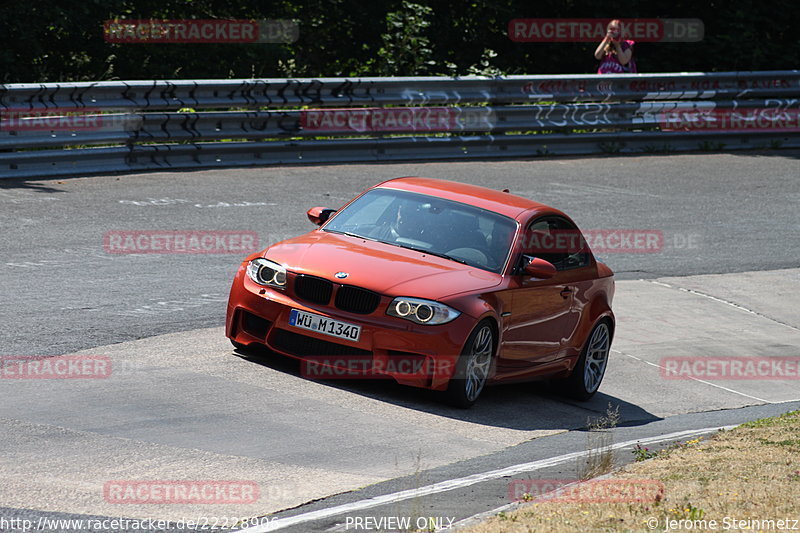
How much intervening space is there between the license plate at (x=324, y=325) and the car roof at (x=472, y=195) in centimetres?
180

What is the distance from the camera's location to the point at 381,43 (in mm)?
25078

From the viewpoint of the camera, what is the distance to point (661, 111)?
22750 millimetres

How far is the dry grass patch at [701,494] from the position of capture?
234 inches

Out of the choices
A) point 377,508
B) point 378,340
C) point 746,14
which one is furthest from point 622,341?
point 746,14

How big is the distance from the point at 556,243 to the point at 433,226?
3.49 feet

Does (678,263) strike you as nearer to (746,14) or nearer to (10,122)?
(10,122)

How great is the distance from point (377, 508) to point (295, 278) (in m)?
3.01

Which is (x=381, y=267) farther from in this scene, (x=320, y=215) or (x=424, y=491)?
(x=424, y=491)

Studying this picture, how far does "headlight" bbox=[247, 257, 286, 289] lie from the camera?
361 inches
